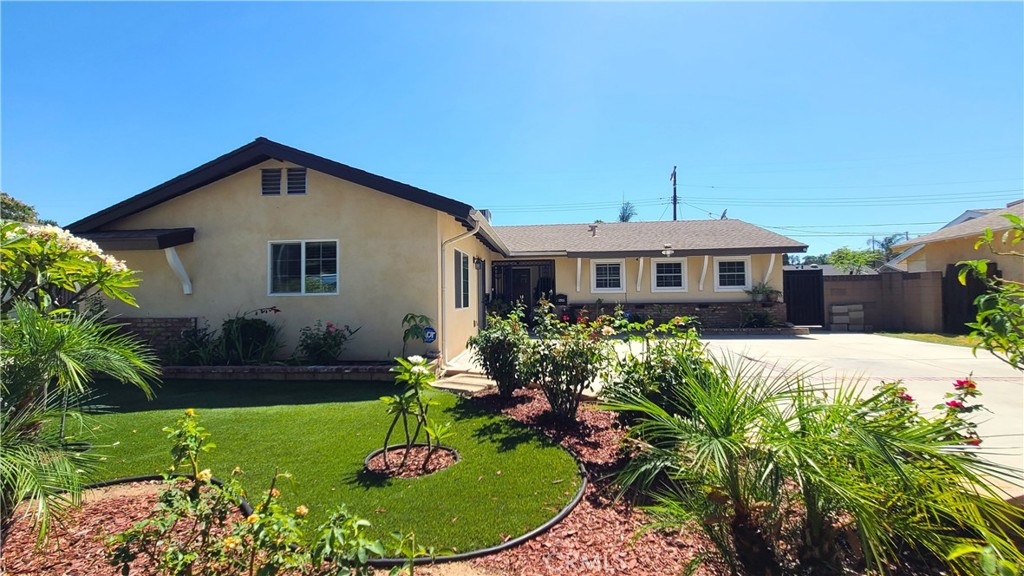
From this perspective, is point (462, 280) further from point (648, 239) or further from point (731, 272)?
point (731, 272)

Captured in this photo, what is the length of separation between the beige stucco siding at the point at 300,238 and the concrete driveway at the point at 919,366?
568 cm

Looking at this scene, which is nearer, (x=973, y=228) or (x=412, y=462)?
(x=412, y=462)

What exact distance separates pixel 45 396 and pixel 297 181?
6.50m

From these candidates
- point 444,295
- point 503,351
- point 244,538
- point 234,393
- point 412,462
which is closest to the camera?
point 244,538

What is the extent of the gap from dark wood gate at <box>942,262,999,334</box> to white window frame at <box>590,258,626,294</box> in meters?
9.98

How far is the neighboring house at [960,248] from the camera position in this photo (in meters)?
11.8

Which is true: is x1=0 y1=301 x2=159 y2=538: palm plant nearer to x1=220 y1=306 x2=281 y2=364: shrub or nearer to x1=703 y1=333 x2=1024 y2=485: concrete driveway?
x1=703 y1=333 x2=1024 y2=485: concrete driveway

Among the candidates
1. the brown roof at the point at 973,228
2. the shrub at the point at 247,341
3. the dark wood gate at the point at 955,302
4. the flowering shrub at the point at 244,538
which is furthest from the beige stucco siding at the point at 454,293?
the brown roof at the point at 973,228

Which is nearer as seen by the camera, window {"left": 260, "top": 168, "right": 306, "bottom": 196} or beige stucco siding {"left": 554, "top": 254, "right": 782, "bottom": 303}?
window {"left": 260, "top": 168, "right": 306, "bottom": 196}

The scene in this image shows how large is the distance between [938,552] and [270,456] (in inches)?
188

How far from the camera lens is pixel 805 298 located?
48.3 ft

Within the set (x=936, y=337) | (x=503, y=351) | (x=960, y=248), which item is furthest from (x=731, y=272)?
(x=503, y=351)

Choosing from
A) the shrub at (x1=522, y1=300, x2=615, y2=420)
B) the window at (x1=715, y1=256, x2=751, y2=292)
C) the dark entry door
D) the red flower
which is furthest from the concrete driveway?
the dark entry door

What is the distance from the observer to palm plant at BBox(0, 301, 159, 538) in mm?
1796
